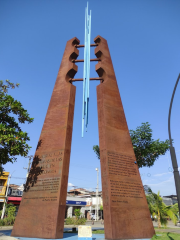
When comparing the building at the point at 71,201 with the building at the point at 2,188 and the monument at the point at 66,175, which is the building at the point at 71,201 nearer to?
the building at the point at 2,188

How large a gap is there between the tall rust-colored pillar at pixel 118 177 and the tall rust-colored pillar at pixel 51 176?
233 cm

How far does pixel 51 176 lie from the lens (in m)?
11.7

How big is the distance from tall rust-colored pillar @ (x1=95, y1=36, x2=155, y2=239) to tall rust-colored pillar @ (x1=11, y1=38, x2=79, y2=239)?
2330mm

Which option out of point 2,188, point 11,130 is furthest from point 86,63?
point 2,188

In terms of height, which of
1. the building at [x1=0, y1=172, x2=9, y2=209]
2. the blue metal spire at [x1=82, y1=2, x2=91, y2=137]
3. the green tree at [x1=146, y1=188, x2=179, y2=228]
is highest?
the blue metal spire at [x1=82, y1=2, x2=91, y2=137]

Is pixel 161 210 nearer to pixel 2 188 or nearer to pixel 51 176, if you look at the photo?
pixel 51 176

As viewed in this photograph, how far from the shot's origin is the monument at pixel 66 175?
10461 millimetres

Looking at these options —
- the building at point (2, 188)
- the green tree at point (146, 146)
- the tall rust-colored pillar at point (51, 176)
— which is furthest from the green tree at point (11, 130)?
the building at point (2, 188)

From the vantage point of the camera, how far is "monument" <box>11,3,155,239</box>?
34.3 feet

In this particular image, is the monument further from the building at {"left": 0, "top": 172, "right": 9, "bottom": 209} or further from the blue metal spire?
the building at {"left": 0, "top": 172, "right": 9, "bottom": 209}

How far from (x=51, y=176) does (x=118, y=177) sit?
4069 mm

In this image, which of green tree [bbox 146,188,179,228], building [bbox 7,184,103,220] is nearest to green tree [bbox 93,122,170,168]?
green tree [bbox 146,188,179,228]

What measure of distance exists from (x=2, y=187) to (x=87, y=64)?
103 ft

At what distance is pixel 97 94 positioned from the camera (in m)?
15.1
